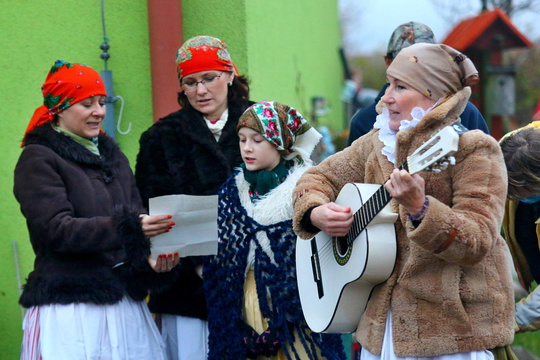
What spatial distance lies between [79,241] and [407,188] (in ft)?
5.76

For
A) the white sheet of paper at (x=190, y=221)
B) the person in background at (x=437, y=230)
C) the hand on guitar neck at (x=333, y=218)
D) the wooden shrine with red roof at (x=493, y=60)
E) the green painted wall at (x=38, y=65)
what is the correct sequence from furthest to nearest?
the wooden shrine with red roof at (x=493, y=60), the green painted wall at (x=38, y=65), the white sheet of paper at (x=190, y=221), the hand on guitar neck at (x=333, y=218), the person in background at (x=437, y=230)

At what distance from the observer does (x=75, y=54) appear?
5.52m

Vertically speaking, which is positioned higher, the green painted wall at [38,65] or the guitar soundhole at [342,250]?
the green painted wall at [38,65]

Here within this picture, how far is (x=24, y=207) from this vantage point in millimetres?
3816

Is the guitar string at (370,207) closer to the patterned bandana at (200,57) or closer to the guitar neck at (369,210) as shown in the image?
the guitar neck at (369,210)

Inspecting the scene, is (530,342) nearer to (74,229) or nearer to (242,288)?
(242,288)

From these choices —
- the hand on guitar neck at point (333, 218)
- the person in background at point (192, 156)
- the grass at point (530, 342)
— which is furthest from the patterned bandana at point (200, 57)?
the grass at point (530, 342)

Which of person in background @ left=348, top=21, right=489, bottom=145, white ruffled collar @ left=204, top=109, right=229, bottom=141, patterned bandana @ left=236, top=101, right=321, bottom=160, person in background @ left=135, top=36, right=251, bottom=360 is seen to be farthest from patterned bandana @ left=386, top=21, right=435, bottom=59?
white ruffled collar @ left=204, top=109, right=229, bottom=141

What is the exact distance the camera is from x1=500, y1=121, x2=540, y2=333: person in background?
354 cm

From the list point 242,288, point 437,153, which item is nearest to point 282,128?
point 242,288

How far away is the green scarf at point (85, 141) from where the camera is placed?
398 cm

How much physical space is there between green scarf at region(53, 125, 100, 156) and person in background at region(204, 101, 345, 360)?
2.26 ft

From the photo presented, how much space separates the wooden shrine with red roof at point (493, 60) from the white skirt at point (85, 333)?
889 cm

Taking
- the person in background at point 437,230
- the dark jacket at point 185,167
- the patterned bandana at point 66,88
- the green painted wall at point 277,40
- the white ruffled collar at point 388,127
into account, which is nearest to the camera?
the person in background at point 437,230
